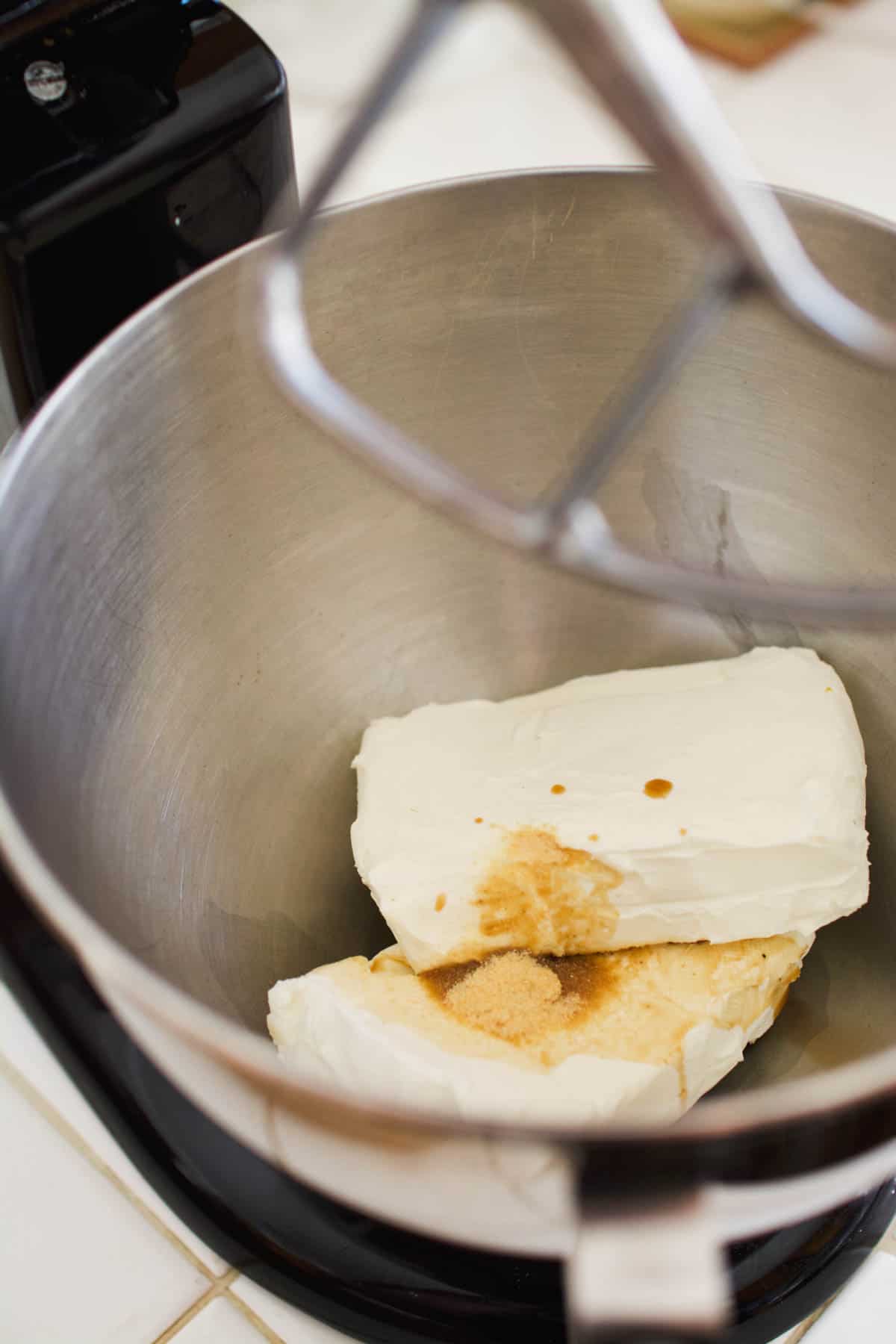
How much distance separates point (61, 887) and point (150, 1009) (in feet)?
0.13

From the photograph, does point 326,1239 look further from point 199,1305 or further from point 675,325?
point 675,325

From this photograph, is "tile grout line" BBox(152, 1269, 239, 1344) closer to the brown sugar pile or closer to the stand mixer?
Answer: the brown sugar pile

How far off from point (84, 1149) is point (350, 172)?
0.35 metres

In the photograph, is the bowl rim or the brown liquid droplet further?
the brown liquid droplet

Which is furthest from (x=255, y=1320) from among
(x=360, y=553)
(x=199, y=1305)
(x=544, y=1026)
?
(x=360, y=553)

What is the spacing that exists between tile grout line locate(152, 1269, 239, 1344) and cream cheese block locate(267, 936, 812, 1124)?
7cm

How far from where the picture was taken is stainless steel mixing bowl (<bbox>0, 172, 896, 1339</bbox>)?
418mm

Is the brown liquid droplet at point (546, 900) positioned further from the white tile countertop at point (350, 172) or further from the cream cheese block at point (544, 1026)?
the white tile countertop at point (350, 172)

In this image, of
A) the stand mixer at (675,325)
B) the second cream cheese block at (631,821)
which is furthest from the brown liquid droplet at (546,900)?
the stand mixer at (675,325)

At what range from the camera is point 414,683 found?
0.59 meters

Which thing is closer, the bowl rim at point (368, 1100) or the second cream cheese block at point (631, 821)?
the bowl rim at point (368, 1100)

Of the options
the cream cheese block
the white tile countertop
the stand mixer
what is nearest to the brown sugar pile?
the cream cheese block

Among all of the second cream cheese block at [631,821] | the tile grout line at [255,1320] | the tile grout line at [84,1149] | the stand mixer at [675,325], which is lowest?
the second cream cheese block at [631,821]

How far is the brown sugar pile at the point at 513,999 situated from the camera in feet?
1.50
